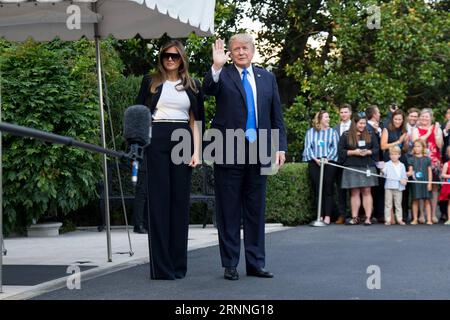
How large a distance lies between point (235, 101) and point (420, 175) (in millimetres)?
7739

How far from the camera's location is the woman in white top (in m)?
8.26

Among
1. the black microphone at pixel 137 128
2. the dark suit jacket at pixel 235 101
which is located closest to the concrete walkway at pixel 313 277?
the dark suit jacket at pixel 235 101

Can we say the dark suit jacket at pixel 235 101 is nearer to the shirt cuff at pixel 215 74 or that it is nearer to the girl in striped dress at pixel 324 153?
the shirt cuff at pixel 215 74

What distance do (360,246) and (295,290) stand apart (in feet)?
12.8

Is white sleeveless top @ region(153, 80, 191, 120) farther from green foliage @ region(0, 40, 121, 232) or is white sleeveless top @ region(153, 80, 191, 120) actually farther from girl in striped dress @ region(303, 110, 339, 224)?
girl in striped dress @ region(303, 110, 339, 224)

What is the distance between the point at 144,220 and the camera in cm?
1404

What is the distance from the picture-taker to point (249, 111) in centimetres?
830

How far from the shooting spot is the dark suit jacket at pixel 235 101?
8.27 m

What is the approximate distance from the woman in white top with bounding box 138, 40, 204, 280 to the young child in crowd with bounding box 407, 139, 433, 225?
24.8 ft

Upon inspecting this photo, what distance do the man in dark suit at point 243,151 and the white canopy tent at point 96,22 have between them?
2.50ft

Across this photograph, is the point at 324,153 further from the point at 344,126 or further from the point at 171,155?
the point at 171,155

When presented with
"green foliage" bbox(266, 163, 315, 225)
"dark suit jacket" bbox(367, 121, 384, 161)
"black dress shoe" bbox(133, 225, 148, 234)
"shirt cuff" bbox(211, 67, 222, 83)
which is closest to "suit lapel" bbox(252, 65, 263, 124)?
"shirt cuff" bbox(211, 67, 222, 83)

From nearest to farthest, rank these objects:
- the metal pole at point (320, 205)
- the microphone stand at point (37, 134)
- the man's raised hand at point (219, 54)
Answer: the microphone stand at point (37, 134), the man's raised hand at point (219, 54), the metal pole at point (320, 205)

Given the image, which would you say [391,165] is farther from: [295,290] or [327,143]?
[295,290]
